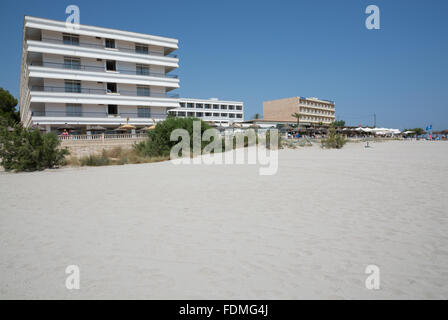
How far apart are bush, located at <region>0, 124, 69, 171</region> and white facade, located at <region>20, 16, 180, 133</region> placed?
17249mm

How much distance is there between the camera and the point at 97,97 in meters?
32.6

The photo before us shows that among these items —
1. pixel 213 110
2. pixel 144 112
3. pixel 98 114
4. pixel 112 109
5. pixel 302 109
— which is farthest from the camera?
Answer: pixel 302 109

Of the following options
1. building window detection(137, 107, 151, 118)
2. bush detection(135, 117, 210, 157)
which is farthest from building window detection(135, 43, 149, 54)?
bush detection(135, 117, 210, 157)

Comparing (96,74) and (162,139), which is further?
(96,74)

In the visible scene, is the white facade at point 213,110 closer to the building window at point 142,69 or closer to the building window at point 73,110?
the building window at point 142,69

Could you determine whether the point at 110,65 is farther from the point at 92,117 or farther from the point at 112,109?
the point at 92,117

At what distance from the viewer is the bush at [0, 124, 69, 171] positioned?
46.9 feet

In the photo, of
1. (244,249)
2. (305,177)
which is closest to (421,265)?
(244,249)

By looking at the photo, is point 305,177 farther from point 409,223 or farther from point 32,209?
point 32,209

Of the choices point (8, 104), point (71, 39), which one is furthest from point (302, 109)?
point (8, 104)

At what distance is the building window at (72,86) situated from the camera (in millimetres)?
31609

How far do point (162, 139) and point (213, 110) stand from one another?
62.4 m

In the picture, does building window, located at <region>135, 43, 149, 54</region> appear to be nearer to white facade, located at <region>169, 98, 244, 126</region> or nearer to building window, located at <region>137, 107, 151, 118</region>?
building window, located at <region>137, 107, 151, 118</region>
